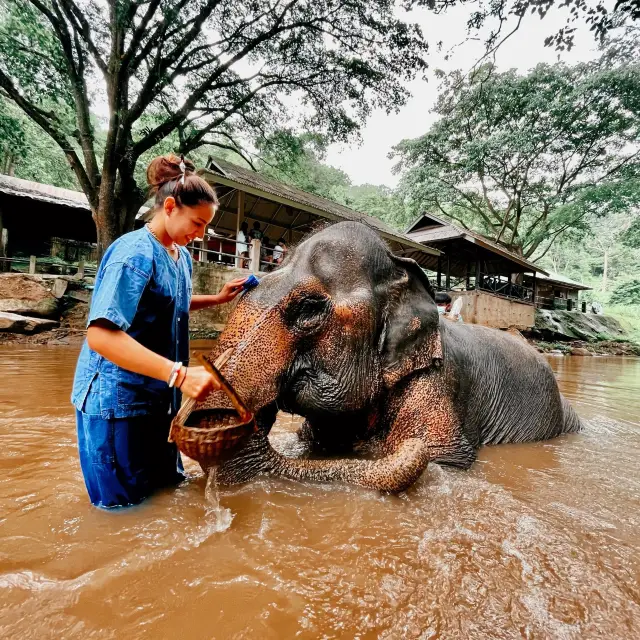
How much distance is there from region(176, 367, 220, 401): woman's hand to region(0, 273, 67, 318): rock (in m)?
13.4

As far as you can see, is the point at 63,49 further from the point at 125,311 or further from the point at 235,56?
the point at 125,311

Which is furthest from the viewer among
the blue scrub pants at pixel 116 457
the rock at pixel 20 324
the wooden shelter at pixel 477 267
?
the wooden shelter at pixel 477 267

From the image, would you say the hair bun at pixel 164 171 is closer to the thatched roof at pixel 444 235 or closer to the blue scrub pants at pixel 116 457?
the blue scrub pants at pixel 116 457

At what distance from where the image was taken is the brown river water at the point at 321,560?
1097 mm

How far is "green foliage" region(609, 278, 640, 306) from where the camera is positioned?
3675 centimetres

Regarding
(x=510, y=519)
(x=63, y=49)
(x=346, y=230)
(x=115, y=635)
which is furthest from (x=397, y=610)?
(x=63, y=49)

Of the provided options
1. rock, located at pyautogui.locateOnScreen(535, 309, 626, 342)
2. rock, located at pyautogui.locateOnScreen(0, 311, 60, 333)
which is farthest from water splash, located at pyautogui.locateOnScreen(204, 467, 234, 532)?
rock, located at pyautogui.locateOnScreen(535, 309, 626, 342)

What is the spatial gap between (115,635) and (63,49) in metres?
13.3

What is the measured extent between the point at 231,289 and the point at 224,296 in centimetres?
12

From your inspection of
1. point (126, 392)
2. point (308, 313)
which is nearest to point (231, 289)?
point (308, 313)

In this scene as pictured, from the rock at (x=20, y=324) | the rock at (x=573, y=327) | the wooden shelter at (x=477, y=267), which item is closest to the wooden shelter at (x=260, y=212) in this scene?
the wooden shelter at (x=477, y=267)

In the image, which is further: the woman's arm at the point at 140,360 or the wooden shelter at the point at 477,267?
the wooden shelter at the point at 477,267

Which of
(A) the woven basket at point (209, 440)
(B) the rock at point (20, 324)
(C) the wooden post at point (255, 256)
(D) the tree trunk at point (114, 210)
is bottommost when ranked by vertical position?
(B) the rock at point (20, 324)

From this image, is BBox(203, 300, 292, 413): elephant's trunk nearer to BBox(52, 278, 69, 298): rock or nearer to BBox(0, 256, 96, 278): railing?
BBox(52, 278, 69, 298): rock
